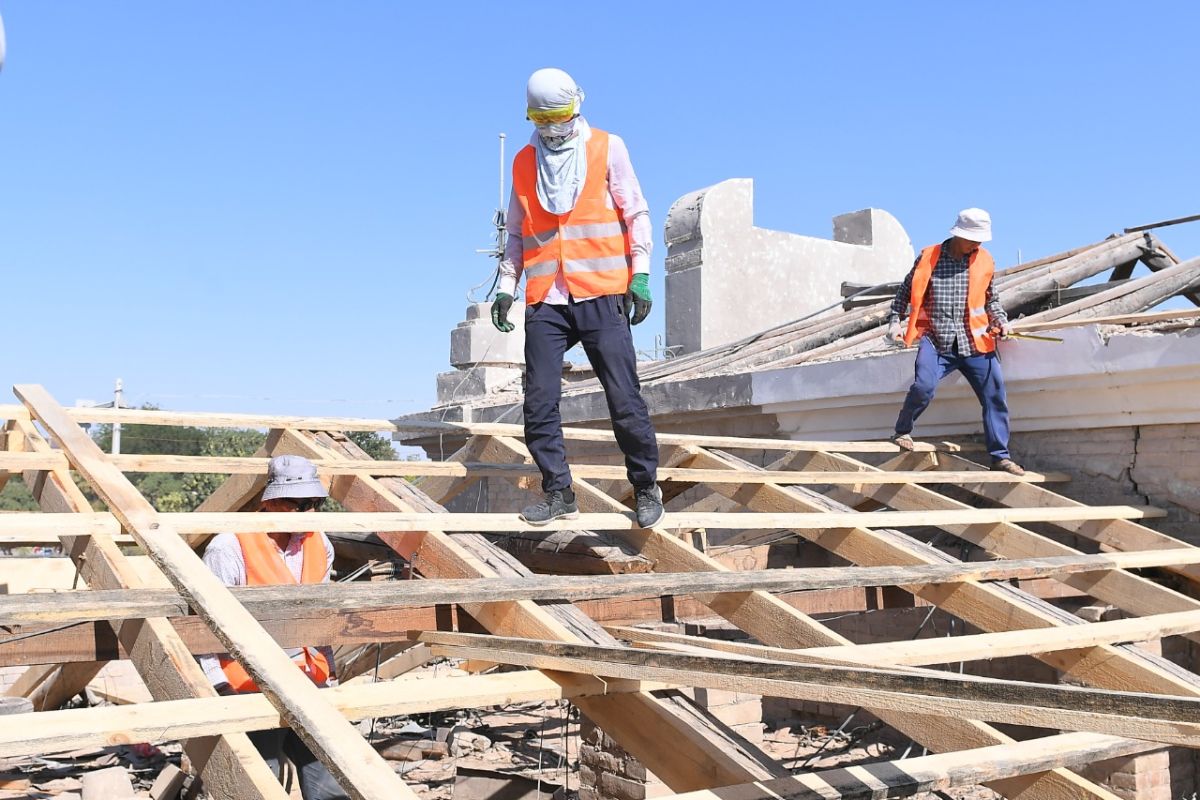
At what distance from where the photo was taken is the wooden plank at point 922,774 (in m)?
2.67

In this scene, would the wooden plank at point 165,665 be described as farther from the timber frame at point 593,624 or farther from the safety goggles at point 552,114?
the safety goggles at point 552,114

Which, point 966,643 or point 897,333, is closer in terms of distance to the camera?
point 966,643

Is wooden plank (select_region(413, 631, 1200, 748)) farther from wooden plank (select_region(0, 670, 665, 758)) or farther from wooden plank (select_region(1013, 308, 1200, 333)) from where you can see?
wooden plank (select_region(1013, 308, 1200, 333))

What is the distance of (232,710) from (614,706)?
1.04 m

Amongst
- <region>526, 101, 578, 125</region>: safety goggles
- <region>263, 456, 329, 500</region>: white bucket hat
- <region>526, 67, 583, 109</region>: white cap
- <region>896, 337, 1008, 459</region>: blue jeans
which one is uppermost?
<region>526, 67, 583, 109</region>: white cap

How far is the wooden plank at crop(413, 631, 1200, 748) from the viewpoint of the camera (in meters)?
1.96

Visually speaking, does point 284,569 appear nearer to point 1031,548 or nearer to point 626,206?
point 626,206

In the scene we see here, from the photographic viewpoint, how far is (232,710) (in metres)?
2.51

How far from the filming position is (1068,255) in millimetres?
9133

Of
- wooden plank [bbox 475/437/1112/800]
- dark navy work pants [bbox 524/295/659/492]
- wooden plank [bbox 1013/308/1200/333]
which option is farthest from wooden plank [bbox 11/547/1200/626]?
wooden plank [bbox 1013/308/1200/333]

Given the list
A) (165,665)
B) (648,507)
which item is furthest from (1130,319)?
(165,665)

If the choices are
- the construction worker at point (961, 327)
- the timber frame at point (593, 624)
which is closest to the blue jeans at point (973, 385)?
the construction worker at point (961, 327)

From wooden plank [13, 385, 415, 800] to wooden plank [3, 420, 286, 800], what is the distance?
0.10m

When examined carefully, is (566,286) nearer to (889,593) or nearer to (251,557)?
(251,557)
